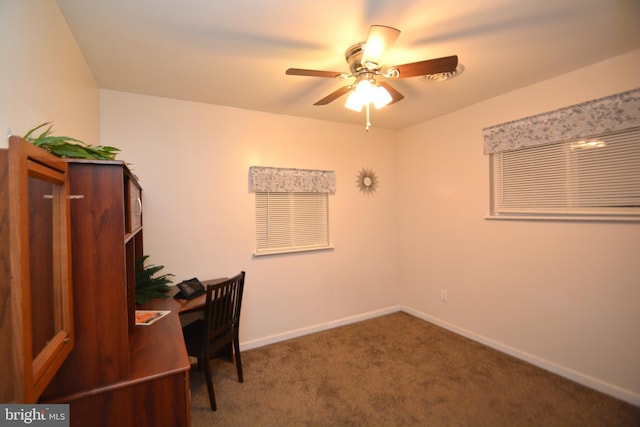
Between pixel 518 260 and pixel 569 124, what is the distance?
122cm

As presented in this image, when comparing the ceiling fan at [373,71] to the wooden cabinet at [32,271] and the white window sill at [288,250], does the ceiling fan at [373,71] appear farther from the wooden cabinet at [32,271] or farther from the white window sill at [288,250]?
the white window sill at [288,250]

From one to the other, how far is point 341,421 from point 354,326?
1.55 meters

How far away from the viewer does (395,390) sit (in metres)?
2.27

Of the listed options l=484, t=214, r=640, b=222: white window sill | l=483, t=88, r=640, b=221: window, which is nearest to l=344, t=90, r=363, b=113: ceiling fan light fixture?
l=483, t=88, r=640, b=221: window

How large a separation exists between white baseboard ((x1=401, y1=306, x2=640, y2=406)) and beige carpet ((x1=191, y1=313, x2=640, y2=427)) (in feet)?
0.18

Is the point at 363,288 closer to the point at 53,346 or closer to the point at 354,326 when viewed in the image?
the point at 354,326

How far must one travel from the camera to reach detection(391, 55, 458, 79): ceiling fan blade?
1.53 metres

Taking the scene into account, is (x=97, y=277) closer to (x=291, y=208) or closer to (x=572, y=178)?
Answer: (x=291, y=208)

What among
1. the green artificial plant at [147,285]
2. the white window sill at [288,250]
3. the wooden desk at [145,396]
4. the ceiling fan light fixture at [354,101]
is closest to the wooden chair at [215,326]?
the green artificial plant at [147,285]

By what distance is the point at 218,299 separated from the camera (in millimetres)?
2074

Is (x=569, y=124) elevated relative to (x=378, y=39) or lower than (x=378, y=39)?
lower

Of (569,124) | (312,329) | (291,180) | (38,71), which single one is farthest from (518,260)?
(38,71)

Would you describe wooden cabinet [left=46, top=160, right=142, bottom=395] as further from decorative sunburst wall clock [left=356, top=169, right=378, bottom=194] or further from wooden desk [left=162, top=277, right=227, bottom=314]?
decorative sunburst wall clock [left=356, top=169, right=378, bottom=194]

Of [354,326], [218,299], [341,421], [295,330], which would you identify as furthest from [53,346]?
[354,326]
